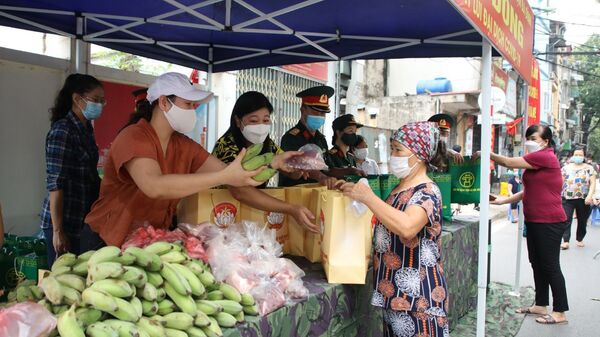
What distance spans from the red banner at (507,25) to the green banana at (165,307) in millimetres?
1897

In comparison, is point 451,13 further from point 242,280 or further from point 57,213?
point 57,213

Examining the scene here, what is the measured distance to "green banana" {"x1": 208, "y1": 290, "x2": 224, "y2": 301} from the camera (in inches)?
71.7

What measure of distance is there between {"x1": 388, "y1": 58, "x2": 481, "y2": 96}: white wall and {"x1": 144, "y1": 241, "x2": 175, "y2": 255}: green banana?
1708 centimetres

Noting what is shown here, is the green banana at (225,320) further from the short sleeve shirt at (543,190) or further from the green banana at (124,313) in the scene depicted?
the short sleeve shirt at (543,190)

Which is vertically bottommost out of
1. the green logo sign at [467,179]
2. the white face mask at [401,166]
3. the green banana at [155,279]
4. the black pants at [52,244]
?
the black pants at [52,244]

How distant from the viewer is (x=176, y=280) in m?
1.68

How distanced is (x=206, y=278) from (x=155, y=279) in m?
0.20

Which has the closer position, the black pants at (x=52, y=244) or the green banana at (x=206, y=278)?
the green banana at (x=206, y=278)

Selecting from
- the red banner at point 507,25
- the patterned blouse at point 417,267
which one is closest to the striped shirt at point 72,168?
the patterned blouse at point 417,267

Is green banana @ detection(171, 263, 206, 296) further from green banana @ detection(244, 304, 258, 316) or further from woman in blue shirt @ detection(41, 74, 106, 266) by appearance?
woman in blue shirt @ detection(41, 74, 106, 266)

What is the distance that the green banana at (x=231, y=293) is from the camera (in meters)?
1.83

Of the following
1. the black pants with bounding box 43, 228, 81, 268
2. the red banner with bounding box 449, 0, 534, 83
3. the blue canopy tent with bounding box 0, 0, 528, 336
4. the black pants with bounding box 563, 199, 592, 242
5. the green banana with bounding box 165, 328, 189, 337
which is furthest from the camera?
the black pants with bounding box 563, 199, 592, 242

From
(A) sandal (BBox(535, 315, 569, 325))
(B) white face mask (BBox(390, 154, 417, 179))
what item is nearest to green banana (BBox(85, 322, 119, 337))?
(B) white face mask (BBox(390, 154, 417, 179))

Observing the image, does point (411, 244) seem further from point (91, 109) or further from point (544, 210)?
point (544, 210)
